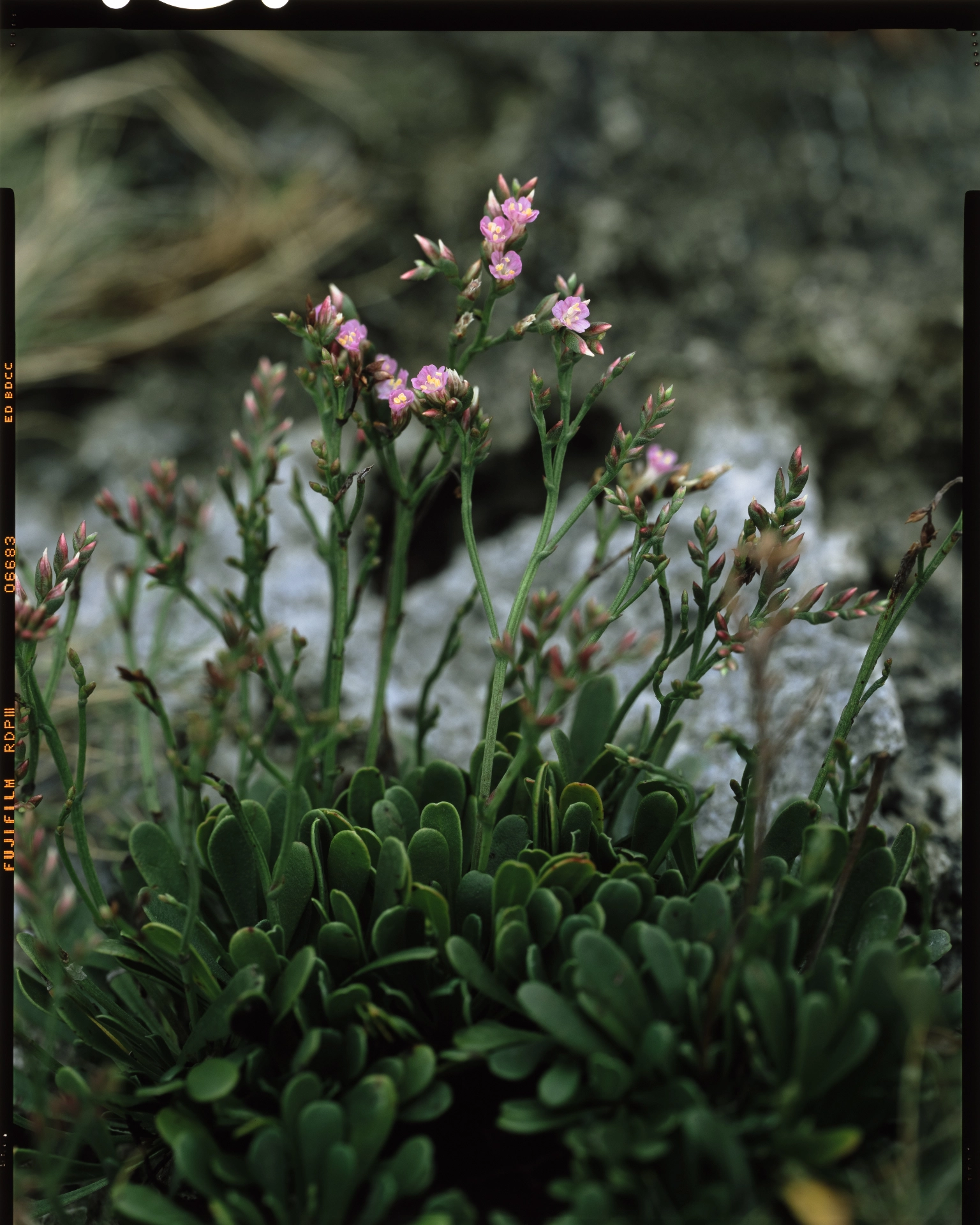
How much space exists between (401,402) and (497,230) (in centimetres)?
26

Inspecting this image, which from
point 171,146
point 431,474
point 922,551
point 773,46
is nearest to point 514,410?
point 431,474

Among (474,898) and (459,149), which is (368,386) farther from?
(459,149)

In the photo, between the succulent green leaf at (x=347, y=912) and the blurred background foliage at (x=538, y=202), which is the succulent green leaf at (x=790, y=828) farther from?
the blurred background foliage at (x=538, y=202)

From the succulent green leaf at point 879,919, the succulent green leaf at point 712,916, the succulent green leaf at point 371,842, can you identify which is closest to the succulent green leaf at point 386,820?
the succulent green leaf at point 371,842

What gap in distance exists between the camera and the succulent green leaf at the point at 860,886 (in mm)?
1285

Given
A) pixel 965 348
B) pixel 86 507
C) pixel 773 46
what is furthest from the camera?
pixel 773 46

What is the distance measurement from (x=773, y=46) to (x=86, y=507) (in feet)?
8.52

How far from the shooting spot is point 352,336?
132cm

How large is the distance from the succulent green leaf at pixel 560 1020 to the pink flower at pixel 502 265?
0.90m

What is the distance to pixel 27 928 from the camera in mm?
1472

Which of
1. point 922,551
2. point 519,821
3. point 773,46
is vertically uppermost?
point 773,46

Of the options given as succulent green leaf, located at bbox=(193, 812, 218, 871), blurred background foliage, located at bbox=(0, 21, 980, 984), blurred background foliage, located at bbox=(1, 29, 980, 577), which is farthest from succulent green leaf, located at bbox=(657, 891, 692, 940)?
blurred background foliage, located at bbox=(1, 29, 980, 577)

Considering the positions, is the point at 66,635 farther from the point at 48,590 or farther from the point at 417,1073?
the point at 417,1073

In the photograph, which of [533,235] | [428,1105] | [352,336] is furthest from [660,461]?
[533,235]
